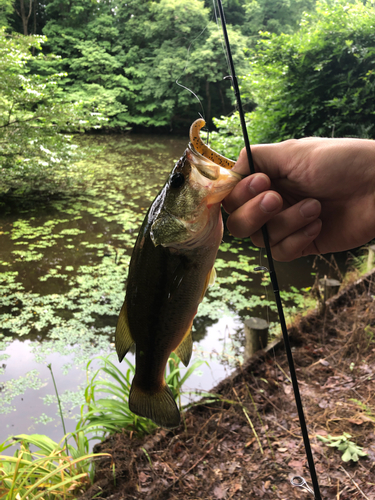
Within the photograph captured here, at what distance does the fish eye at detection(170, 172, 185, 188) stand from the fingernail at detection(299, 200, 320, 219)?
50 cm

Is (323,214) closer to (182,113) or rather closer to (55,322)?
(55,322)

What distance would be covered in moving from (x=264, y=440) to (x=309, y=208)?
2.02 m

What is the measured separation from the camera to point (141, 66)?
15.7 metres

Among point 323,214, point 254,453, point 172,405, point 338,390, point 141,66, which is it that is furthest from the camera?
point 141,66

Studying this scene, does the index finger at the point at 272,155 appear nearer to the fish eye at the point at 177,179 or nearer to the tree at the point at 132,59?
the fish eye at the point at 177,179

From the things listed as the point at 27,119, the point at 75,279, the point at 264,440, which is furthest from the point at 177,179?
the point at 27,119

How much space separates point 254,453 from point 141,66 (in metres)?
16.7

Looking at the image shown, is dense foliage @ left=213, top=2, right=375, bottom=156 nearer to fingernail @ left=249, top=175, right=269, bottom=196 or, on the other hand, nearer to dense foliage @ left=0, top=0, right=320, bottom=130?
fingernail @ left=249, top=175, right=269, bottom=196

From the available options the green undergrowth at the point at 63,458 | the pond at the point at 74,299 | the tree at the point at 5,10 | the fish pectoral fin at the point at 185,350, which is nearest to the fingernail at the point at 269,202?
the fish pectoral fin at the point at 185,350

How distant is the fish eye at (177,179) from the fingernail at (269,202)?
0.98 ft

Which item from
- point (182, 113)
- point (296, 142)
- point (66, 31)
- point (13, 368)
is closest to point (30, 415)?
point (13, 368)

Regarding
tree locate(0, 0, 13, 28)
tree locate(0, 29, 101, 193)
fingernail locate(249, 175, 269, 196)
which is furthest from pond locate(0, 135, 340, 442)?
tree locate(0, 0, 13, 28)

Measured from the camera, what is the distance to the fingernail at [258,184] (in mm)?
1082

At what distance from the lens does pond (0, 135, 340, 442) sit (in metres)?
3.51
